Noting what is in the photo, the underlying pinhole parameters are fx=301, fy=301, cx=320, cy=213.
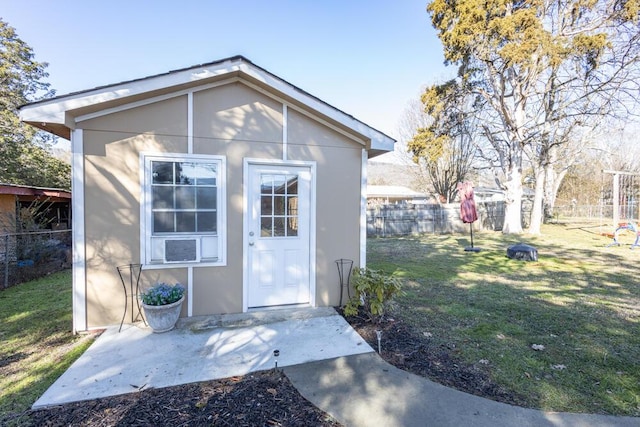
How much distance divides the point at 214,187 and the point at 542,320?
16.1 ft

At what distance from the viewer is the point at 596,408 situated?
2371 mm

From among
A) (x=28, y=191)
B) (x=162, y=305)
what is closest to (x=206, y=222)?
(x=162, y=305)

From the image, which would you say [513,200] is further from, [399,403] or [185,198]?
[185,198]

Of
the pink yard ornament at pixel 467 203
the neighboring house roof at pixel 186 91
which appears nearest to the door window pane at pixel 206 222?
the neighboring house roof at pixel 186 91

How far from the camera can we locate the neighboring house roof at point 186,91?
133 inches

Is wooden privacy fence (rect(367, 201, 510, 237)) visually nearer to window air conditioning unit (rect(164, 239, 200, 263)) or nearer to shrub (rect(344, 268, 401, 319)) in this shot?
shrub (rect(344, 268, 401, 319))

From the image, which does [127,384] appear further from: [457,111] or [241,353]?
[457,111]

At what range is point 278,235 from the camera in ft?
14.4

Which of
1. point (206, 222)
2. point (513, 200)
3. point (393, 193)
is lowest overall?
point (206, 222)

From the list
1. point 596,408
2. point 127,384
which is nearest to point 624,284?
point 596,408

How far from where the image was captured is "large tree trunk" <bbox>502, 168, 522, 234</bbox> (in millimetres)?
14453

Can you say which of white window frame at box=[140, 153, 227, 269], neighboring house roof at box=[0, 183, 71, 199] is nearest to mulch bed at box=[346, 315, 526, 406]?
white window frame at box=[140, 153, 227, 269]

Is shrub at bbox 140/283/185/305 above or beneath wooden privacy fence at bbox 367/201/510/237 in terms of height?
beneath

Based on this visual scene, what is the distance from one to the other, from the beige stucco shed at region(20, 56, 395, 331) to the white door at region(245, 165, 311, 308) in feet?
0.05
